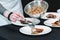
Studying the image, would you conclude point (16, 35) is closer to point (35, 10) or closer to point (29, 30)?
point (29, 30)

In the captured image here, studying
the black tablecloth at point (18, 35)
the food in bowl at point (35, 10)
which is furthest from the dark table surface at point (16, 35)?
the food in bowl at point (35, 10)

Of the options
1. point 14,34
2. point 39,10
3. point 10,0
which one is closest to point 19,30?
point 14,34

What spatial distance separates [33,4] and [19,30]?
214 mm

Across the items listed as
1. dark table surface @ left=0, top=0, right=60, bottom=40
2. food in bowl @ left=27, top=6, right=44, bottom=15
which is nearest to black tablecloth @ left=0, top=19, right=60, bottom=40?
dark table surface @ left=0, top=0, right=60, bottom=40

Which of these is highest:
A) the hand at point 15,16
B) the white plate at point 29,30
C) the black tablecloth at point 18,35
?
the hand at point 15,16

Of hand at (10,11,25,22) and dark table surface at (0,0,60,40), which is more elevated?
hand at (10,11,25,22)

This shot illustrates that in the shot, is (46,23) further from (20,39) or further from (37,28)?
(20,39)

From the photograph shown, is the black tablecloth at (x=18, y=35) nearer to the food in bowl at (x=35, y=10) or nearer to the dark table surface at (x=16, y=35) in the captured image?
the dark table surface at (x=16, y=35)

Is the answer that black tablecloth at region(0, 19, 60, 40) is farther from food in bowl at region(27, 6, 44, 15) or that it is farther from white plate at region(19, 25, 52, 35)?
food in bowl at region(27, 6, 44, 15)

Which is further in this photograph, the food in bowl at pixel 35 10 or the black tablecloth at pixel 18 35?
the food in bowl at pixel 35 10

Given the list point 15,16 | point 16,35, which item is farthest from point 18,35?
point 15,16

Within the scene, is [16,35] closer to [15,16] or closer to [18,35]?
[18,35]

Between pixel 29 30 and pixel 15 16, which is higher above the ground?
pixel 15 16

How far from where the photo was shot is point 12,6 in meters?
1.61
